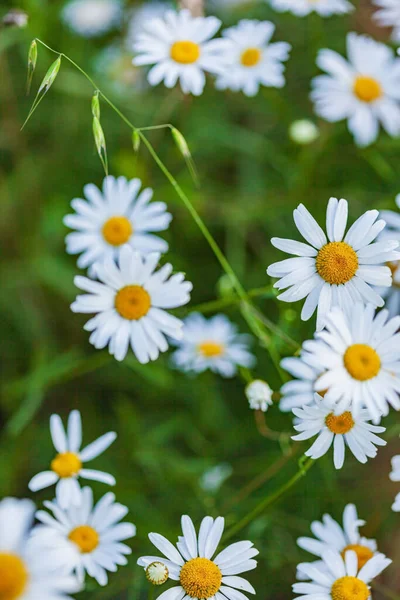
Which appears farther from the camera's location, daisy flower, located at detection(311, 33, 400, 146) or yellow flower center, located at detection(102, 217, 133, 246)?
daisy flower, located at detection(311, 33, 400, 146)

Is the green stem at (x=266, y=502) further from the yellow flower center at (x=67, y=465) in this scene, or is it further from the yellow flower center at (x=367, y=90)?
the yellow flower center at (x=367, y=90)

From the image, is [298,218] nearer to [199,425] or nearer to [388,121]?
[388,121]

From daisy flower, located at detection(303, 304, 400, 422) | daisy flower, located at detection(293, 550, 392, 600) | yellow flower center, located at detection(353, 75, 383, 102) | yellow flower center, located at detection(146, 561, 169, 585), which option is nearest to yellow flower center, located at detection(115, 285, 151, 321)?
daisy flower, located at detection(303, 304, 400, 422)

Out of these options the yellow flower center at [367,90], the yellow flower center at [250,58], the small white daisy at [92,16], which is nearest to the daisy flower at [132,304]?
the yellow flower center at [250,58]

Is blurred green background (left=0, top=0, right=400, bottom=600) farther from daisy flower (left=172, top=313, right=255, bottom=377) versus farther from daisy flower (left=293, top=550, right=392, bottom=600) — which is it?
daisy flower (left=293, top=550, right=392, bottom=600)

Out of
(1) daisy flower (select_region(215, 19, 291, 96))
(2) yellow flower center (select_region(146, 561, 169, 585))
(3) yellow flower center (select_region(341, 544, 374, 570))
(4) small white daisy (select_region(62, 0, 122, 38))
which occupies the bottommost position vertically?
(2) yellow flower center (select_region(146, 561, 169, 585))

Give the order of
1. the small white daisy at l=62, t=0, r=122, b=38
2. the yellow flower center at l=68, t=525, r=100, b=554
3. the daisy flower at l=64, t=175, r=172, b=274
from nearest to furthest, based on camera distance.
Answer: the yellow flower center at l=68, t=525, r=100, b=554, the daisy flower at l=64, t=175, r=172, b=274, the small white daisy at l=62, t=0, r=122, b=38

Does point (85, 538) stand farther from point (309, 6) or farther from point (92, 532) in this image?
point (309, 6)
